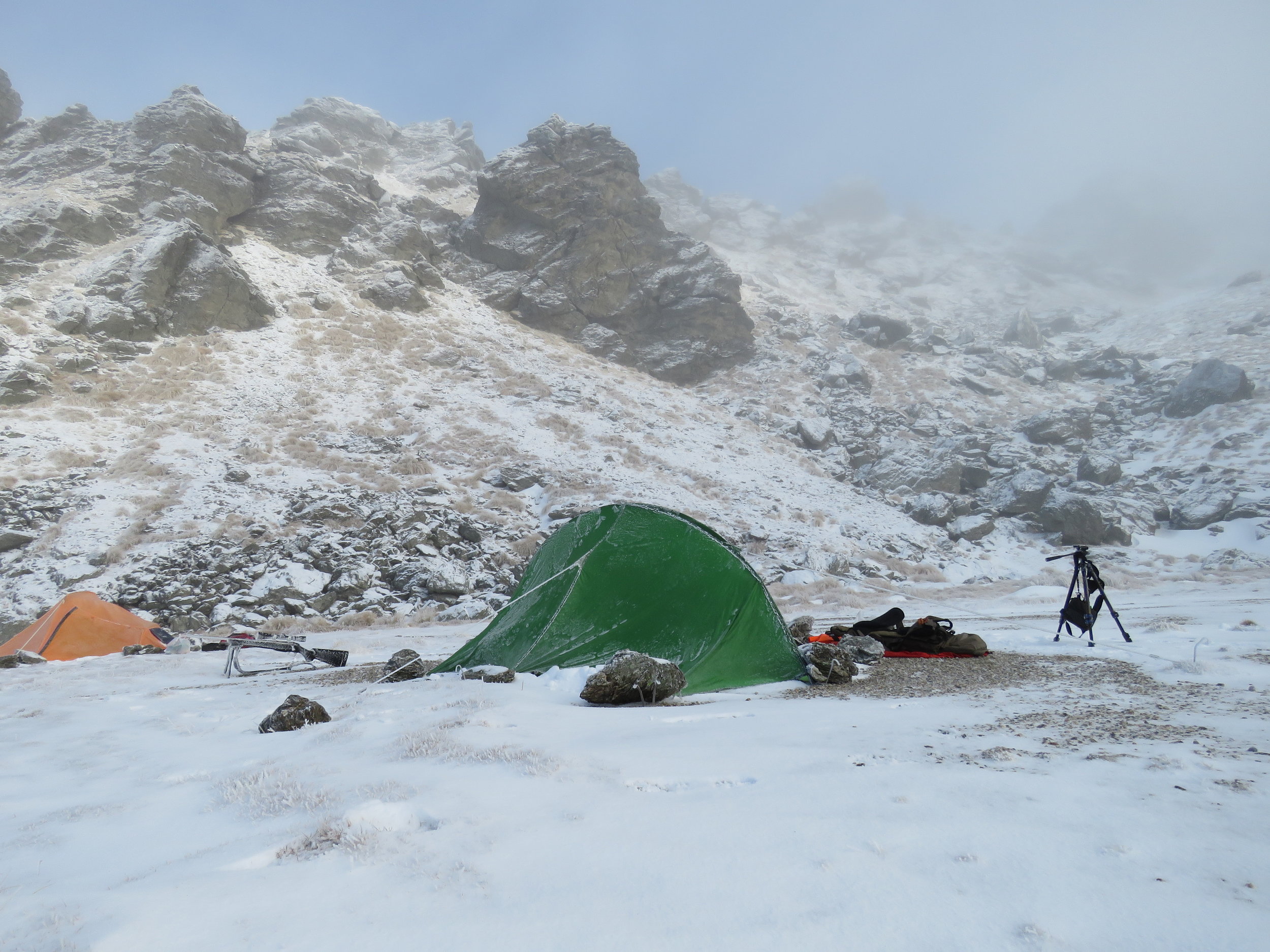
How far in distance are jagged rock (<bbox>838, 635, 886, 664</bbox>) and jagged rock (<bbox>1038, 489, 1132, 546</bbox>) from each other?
19.2 meters

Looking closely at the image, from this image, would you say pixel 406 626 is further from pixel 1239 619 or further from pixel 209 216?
pixel 209 216

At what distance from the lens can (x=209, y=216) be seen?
2897 centimetres

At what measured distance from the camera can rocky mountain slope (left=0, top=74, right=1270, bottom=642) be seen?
14.2 metres

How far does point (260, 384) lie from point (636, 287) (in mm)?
25118

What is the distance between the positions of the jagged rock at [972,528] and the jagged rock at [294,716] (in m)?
22.6

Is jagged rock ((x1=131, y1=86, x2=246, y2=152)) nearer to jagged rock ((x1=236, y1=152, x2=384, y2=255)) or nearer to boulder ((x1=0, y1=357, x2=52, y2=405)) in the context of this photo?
jagged rock ((x1=236, y1=152, x2=384, y2=255))

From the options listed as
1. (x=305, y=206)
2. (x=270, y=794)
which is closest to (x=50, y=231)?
(x=305, y=206)

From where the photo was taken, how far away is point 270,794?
254 centimetres

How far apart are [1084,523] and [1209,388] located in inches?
778

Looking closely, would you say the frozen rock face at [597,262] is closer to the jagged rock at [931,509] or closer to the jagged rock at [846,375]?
the jagged rock at [846,375]

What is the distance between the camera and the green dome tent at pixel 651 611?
5.78 metres

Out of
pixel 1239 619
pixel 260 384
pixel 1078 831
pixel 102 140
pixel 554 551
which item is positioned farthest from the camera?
pixel 102 140

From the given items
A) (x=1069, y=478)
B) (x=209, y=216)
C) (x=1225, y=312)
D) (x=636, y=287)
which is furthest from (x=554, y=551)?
(x=1225, y=312)

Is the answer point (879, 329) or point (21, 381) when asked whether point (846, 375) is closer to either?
point (879, 329)
